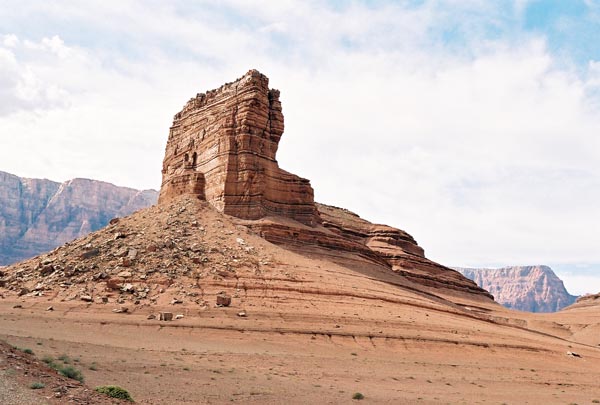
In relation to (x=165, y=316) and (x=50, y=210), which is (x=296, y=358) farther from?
(x=50, y=210)

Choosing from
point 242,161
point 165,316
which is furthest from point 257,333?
point 242,161

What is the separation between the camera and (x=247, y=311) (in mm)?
31562

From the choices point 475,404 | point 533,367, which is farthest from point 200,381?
point 533,367

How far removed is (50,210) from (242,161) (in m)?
140

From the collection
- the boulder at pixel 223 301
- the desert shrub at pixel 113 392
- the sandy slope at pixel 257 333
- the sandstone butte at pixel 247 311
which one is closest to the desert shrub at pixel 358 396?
the sandy slope at pixel 257 333

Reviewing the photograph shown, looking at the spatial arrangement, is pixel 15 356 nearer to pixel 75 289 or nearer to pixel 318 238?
pixel 75 289

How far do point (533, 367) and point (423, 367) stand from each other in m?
8.86

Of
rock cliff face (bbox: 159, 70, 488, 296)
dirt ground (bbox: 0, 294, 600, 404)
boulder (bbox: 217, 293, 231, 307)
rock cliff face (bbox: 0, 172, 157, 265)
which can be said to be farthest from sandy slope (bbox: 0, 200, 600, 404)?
rock cliff face (bbox: 0, 172, 157, 265)

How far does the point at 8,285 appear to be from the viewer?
3378 centimetres

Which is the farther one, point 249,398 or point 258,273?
point 258,273

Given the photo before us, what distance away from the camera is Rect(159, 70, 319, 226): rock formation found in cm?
4656

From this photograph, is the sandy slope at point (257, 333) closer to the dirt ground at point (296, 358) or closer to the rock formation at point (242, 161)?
the dirt ground at point (296, 358)

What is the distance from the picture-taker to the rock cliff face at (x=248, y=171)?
46125 mm

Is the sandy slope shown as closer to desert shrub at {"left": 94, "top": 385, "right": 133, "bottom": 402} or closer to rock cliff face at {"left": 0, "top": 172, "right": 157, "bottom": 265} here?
desert shrub at {"left": 94, "top": 385, "right": 133, "bottom": 402}
